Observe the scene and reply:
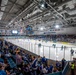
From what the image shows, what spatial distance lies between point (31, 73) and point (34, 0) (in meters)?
4.25

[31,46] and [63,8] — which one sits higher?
[63,8]

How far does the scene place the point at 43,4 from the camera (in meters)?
5.24

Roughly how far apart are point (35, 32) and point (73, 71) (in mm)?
12652

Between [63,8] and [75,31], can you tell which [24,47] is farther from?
[63,8]

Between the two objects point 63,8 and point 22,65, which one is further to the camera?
point 22,65

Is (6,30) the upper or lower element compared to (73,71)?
upper

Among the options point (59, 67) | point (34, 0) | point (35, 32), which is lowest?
point (59, 67)

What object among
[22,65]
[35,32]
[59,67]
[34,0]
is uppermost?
[34,0]

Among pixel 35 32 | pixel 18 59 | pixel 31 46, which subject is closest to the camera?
pixel 18 59

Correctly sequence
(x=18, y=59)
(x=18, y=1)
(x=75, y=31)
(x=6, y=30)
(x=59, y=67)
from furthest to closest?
(x=6, y=30) < (x=75, y=31) < (x=59, y=67) < (x=18, y=59) < (x=18, y=1)

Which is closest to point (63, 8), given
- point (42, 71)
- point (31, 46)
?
point (42, 71)

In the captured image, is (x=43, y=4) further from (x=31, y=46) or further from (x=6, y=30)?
(x=6, y=30)

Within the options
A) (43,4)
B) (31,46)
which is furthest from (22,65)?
(31,46)

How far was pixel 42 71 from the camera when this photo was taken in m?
7.66
